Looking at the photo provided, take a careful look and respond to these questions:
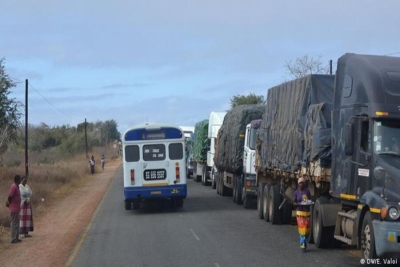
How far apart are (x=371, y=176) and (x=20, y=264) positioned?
24.6 ft

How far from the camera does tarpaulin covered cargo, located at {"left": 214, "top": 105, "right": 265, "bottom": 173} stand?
28.8 metres

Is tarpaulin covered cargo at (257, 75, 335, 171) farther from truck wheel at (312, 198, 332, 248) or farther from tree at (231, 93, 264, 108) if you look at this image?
tree at (231, 93, 264, 108)

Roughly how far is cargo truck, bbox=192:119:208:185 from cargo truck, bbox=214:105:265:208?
366 inches

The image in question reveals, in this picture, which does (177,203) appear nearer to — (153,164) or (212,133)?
(153,164)

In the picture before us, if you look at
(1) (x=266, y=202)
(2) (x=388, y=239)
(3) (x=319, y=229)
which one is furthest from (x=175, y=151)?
(2) (x=388, y=239)

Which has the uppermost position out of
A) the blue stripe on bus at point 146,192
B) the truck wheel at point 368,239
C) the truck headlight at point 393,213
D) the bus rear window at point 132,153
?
the bus rear window at point 132,153

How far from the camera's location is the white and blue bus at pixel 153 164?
25516mm

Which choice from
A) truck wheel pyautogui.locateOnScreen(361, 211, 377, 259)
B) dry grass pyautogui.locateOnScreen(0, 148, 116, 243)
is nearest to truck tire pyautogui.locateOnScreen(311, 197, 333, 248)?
truck wheel pyautogui.locateOnScreen(361, 211, 377, 259)

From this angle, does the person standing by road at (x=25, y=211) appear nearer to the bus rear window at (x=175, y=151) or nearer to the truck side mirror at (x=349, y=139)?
the bus rear window at (x=175, y=151)

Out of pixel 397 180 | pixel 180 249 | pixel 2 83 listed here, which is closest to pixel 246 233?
pixel 180 249

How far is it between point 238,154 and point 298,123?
1038cm

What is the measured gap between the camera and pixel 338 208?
1506cm

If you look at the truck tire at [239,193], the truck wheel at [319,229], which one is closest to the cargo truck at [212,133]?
the truck tire at [239,193]

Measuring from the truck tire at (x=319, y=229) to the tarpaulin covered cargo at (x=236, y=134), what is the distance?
1287cm
